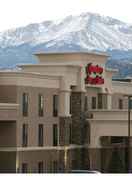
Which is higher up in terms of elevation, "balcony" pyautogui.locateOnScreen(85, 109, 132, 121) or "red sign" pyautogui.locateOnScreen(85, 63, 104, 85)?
"red sign" pyautogui.locateOnScreen(85, 63, 104, 85)

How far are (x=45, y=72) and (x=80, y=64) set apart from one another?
298cm

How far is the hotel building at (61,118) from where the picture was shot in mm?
52688

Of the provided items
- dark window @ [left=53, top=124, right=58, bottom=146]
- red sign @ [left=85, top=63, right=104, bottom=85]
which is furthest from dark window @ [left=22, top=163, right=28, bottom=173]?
red sign @ [left=85, top=63, right=104, bottom=85]

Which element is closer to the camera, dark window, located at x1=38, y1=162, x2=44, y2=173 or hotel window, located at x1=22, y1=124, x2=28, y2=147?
hotel window, located at x1=22, y1=124, x2=28, y2=147

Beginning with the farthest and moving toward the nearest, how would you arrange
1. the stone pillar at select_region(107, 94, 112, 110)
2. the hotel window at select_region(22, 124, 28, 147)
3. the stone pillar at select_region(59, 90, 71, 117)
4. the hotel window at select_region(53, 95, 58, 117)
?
1. the stone pillar at select_region(107, 94, 112, 110)
2. the stone pillar at select_region(59, 90, 71, 117)
3. the hotel window at select_region(53, 95, 58, 117)
4. the hotel window at select_region(22, 124, 28, 147)

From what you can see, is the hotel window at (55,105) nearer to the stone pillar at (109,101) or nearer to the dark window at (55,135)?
the dark window at (55,135)

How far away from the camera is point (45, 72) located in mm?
58906

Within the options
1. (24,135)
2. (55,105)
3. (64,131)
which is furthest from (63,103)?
(24,135)

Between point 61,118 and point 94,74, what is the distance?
5.93 metres

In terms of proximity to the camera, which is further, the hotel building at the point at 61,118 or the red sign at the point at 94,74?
the red sign at the point at 94,74

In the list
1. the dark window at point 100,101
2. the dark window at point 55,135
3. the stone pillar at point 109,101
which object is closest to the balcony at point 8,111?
the dark window at point 55,135

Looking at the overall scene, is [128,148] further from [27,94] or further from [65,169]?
[27,94]

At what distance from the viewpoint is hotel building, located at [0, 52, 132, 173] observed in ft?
173

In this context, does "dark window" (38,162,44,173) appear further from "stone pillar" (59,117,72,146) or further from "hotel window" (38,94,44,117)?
"hotel window" (38,94,44,117)
